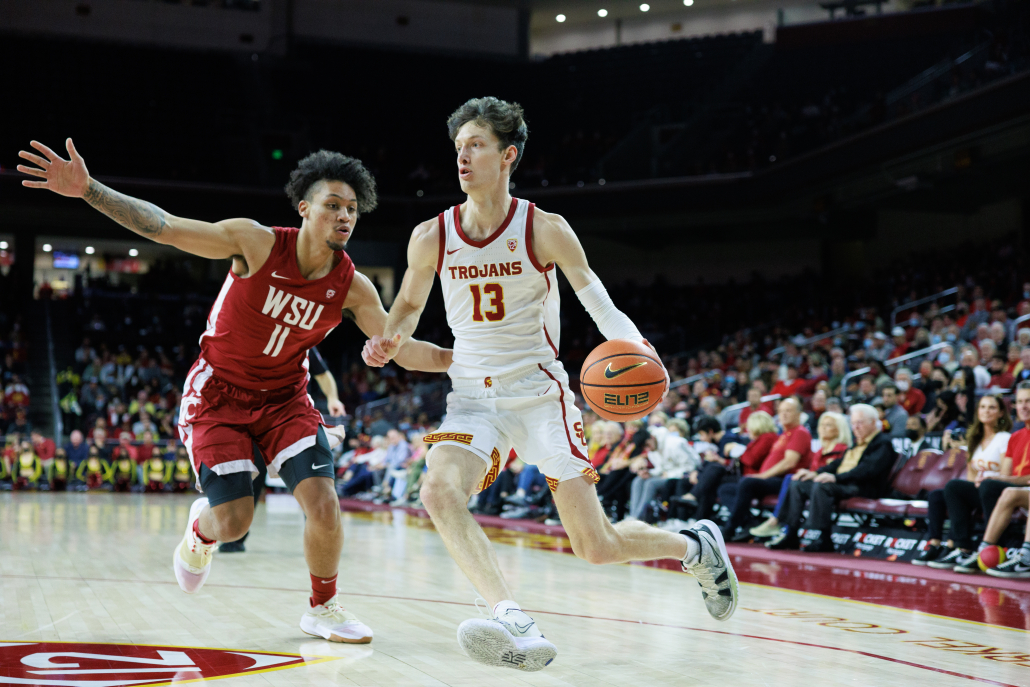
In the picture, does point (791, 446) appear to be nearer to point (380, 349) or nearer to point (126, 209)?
point (380, 349)

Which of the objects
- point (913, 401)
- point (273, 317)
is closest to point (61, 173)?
point (273, 317)

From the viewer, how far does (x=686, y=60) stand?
88.9ft

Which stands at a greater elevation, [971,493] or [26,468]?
[971,493]

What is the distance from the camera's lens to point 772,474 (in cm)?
899

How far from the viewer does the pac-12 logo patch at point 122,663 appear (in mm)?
3449

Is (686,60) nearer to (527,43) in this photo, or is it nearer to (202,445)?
(527,43)

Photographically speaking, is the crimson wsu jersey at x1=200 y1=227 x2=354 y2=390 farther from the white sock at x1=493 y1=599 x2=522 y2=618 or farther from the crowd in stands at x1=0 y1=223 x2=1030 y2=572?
the crowd in stands at x1=0 y1=223 x2=1030 y2=572

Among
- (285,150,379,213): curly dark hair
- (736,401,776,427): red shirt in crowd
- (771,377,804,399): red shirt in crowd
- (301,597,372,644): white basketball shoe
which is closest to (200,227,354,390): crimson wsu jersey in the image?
(285,150,379,213): curly dark hair

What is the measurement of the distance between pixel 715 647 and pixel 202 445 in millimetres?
2428

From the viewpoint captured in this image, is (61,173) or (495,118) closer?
(61,173)

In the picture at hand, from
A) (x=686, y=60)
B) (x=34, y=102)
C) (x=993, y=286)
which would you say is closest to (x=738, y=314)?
(x=993, y=286)

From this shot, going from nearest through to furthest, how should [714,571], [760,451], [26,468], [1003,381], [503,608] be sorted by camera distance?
[503,608]
[714,571]
[760,451]
[1003,381]
[26,468]

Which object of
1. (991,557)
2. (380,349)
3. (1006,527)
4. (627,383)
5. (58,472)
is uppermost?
(380,349)

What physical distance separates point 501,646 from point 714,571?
1.43 meters
